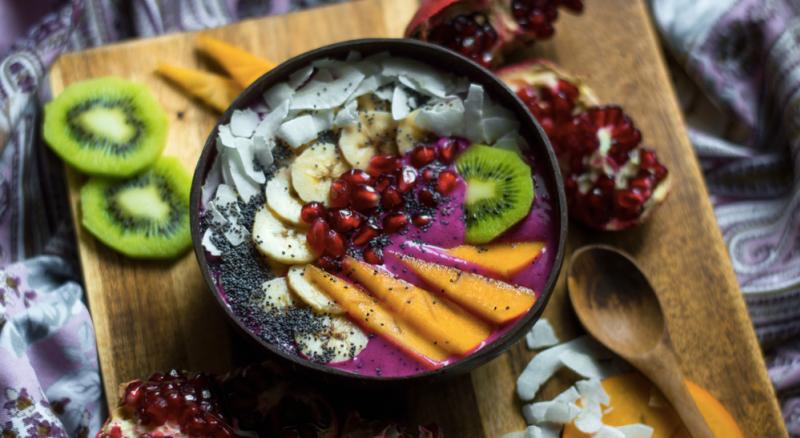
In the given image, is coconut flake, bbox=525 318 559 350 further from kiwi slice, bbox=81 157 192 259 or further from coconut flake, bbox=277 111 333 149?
kiwi slice, bbox=81 157 192 259

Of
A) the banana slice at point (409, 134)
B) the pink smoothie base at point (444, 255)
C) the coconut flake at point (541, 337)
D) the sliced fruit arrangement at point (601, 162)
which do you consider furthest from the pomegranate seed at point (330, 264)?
the sliced fruit arrangement at point (601, 162)

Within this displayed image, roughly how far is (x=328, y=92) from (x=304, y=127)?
0.12 meters

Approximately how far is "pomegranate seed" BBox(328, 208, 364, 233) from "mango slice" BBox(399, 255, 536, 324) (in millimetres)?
136

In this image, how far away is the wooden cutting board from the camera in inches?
97.0

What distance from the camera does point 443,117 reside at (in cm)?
231

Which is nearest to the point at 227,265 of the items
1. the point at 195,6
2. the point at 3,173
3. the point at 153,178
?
the point at 153,178

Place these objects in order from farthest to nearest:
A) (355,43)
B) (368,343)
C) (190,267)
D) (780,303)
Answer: (780,303)
(190,267)
(355,43)
(368,343)

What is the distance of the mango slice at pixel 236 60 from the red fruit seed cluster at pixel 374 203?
0.53 metres

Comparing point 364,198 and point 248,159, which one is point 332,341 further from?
point 248,159

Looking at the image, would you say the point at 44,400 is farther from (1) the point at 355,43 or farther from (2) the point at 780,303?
(2) the point at 780,303

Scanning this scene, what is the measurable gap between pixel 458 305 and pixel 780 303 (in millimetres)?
1134

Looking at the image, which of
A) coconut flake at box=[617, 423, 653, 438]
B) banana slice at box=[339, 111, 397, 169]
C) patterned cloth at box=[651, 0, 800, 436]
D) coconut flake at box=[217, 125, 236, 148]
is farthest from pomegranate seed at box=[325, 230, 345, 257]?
patterned cloth at box=[651, 0, 800, 436]

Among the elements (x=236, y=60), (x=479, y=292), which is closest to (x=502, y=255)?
(x=479, y=292)

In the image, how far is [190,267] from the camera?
254 centimetres
